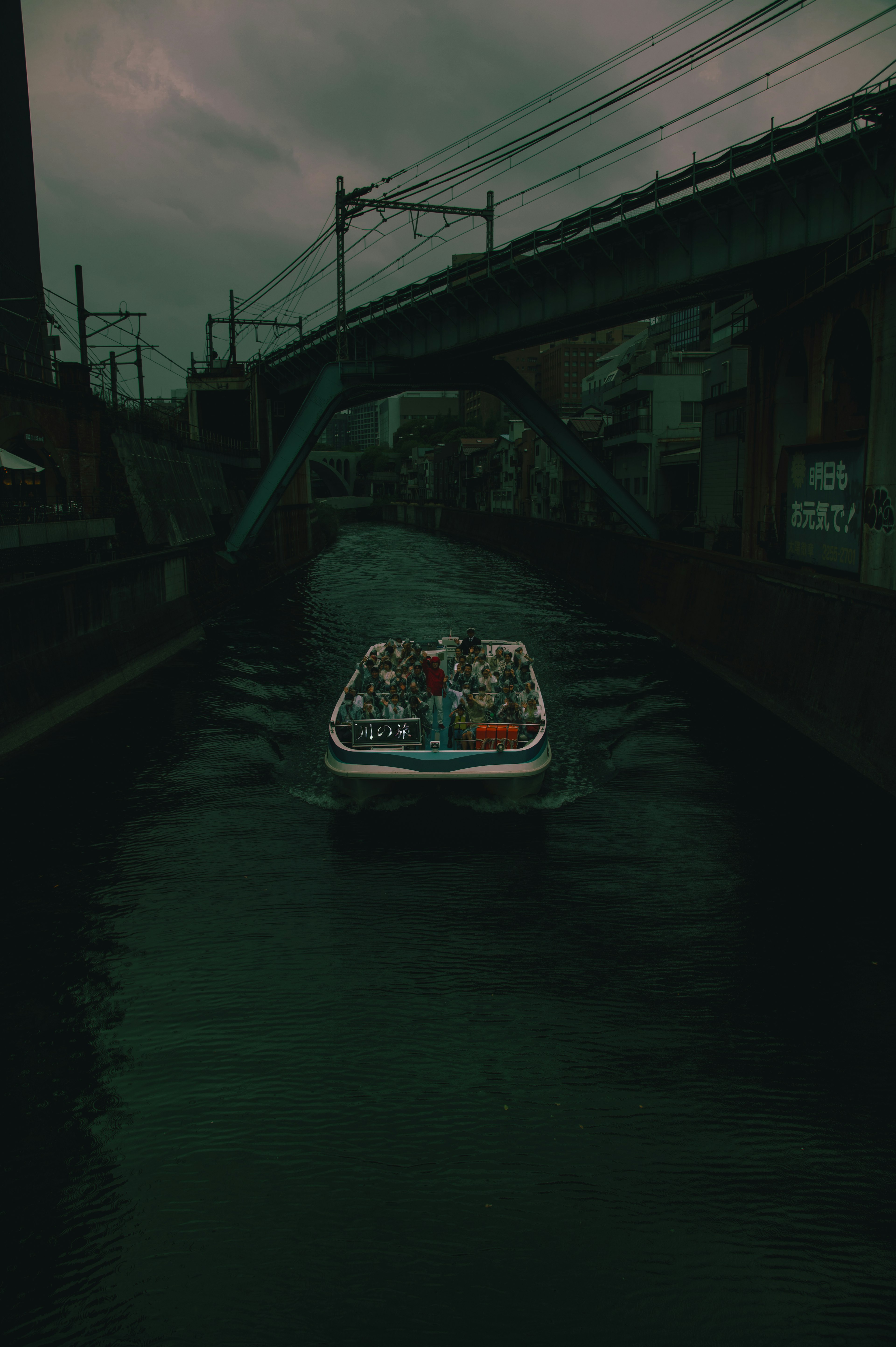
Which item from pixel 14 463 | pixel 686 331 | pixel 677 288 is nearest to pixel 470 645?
pixel 14 463

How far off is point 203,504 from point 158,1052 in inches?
2082

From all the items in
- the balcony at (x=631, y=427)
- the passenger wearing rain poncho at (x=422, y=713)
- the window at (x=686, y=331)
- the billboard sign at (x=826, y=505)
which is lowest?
the passenger wearing rain poncho at (x=422, y=713)

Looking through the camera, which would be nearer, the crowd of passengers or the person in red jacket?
the crowd of passengers

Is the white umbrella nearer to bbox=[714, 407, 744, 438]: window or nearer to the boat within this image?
the boat

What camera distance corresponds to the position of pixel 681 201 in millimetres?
36688

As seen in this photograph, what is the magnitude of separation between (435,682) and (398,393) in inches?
1643

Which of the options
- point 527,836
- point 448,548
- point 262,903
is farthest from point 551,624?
point 448,548

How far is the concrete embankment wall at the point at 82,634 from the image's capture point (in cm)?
2530

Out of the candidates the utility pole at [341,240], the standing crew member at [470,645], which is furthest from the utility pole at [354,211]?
the standing crew member at [470,645]

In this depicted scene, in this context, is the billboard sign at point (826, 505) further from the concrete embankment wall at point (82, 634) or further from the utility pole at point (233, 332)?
the utility pole at point (233, 332)

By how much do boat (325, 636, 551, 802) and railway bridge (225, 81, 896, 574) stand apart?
40.9 ft

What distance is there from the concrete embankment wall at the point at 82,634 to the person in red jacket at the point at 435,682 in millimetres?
10815

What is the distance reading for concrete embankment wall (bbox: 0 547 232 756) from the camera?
2530cm

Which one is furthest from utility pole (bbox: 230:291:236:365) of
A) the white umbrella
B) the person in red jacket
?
the person in red jacket
